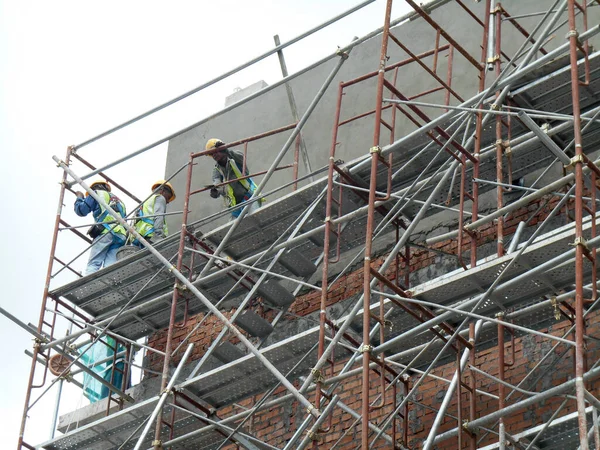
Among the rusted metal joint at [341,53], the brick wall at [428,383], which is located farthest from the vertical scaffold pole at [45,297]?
the rusted metal joint at [341,53]

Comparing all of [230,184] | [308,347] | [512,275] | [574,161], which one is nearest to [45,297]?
[230,184]

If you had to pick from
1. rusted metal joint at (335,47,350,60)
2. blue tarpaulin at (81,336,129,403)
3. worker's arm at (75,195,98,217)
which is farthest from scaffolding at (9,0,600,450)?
worker's arm at (75,195,98,217)

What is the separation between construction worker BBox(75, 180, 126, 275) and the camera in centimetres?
1672

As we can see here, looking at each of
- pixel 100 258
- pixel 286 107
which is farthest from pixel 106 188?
pixel 286 107

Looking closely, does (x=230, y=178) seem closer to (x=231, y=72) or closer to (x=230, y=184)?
(x=230, y=184)

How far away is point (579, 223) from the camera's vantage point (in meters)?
9.84

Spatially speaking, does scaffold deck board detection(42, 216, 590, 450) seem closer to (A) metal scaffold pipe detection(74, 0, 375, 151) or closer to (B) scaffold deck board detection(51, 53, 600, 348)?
(B) scaffold deck board detection(51, 53, 600, 348)

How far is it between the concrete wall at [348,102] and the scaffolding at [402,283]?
0.67 ft

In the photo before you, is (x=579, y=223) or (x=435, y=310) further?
(x=435, y=310)

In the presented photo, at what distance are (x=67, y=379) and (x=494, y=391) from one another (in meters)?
5.12

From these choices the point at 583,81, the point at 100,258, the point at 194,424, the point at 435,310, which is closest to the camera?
the point at 435,310

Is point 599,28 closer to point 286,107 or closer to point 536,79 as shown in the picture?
point 536,79

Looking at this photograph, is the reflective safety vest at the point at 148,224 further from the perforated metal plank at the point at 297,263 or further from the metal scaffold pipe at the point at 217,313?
the perforated metal plank at the point at 297,263

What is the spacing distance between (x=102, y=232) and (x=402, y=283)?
4.35 meters
